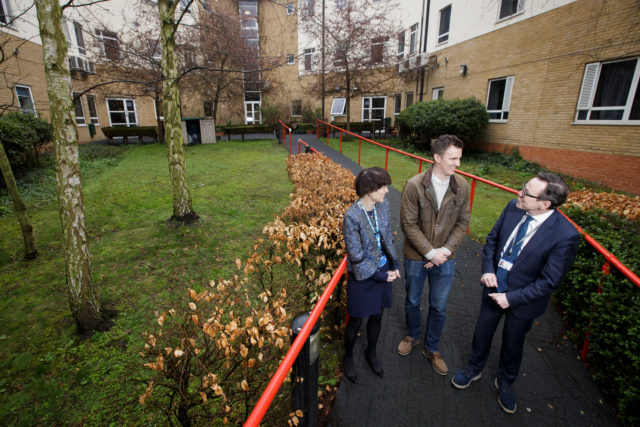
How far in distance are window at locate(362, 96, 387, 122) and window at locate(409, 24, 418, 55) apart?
516 cm

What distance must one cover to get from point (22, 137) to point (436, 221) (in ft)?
42.9

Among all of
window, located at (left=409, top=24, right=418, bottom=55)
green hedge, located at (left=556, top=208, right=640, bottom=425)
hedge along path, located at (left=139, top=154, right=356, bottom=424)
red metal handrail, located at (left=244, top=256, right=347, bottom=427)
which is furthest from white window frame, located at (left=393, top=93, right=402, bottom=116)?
red metal handrail, located at (left=244, top=256, right=347, bottom=427)

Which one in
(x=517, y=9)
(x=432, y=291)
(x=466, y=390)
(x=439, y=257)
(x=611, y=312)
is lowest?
(x=466, y=390)

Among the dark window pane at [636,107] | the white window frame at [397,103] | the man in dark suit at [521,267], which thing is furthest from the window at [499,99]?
the man in dark suit at [521,267]

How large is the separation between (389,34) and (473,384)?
66.9ft

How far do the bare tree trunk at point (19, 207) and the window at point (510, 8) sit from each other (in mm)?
A: 16732

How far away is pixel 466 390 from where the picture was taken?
2.77 metres

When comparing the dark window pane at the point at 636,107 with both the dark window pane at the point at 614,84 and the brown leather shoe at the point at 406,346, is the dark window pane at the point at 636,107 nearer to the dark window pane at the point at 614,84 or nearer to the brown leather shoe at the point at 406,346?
the dark window pane at the point at 614,84

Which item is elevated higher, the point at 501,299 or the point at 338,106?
the point at 338,106

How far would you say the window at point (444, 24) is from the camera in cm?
1750

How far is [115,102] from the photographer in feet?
78.4

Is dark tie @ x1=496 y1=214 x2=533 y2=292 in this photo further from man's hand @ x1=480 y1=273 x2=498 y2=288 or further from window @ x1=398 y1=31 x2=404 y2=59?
window @ x1=398 y1=31 x2=404 y2=59

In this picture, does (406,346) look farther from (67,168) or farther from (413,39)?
(413,39)

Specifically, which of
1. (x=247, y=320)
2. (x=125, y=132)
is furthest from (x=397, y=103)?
(x=247, y=320)
